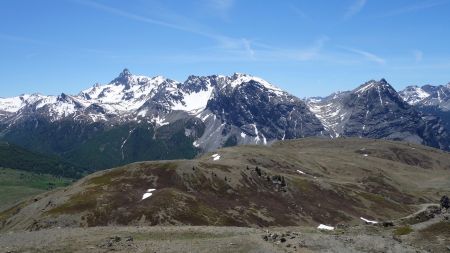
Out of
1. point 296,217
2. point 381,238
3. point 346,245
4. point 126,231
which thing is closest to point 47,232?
point 126,231

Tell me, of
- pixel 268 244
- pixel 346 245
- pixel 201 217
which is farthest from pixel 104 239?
pixel 201 217

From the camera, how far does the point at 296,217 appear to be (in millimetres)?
191375

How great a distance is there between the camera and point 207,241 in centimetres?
8244

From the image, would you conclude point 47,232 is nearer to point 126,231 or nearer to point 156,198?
point 126,231

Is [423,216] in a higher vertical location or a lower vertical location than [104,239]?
lower

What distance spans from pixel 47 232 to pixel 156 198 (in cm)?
7819

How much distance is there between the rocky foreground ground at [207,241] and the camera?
77938 millimetres

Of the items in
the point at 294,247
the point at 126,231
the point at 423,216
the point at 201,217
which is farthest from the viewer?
the point at 201,217

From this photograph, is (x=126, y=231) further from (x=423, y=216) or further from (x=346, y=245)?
(x=423, y=216)

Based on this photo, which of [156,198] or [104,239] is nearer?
[104,239]

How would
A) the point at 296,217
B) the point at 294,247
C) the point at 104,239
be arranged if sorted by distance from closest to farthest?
the point at 294,247 → the point at 104,239 → the point at 296,217

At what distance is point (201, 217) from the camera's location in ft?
539

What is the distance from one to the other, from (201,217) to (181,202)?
38.3 ft

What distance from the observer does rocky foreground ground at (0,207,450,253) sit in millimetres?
77938
